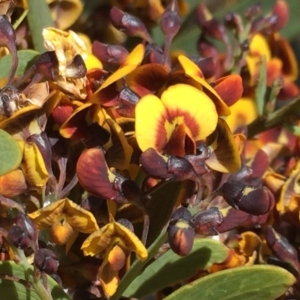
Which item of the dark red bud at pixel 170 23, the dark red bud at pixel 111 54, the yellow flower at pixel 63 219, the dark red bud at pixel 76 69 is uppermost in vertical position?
the dark red bud at pixel 76 69

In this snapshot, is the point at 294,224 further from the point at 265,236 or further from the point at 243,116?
the point at 243,116

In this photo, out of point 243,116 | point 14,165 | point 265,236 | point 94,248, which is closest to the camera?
point 14,165

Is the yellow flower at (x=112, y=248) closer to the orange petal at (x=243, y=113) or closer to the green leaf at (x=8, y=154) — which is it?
the green leaf at (x=8, y=154)

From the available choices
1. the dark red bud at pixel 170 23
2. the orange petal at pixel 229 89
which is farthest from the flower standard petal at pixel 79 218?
the dark red bud at pixel 170 23

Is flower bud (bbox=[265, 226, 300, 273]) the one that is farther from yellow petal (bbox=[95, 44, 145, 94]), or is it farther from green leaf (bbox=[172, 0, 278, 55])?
green leaf (bbox=[172, 0, 278, 55])

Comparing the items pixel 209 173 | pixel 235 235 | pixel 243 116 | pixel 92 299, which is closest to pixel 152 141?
pixel 209 173

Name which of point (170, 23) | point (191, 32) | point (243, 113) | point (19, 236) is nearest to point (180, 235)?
point (19, 236)

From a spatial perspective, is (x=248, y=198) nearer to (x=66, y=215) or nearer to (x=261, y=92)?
(x=66, y=215)
